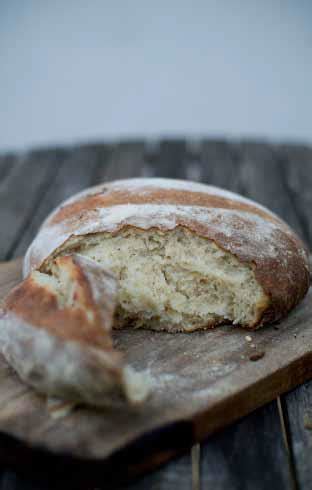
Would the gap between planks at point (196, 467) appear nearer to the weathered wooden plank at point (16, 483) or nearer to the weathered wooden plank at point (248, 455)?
the weathered wooden plank at point (248, 455)

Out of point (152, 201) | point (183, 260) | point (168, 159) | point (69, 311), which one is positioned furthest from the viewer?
point (168, 159)

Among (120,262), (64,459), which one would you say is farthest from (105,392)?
(120,262)

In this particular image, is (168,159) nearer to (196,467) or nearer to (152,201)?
(152,201)

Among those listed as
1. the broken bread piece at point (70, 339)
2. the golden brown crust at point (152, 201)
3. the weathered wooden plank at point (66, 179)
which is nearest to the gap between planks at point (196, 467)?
the broken bread piece at point (70, 339)

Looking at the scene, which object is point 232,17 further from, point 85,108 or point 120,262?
point 120,262

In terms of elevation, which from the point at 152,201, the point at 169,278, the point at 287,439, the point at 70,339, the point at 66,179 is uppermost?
the point at 152,201

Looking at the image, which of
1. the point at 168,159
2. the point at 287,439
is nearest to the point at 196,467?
the point at 287,439
